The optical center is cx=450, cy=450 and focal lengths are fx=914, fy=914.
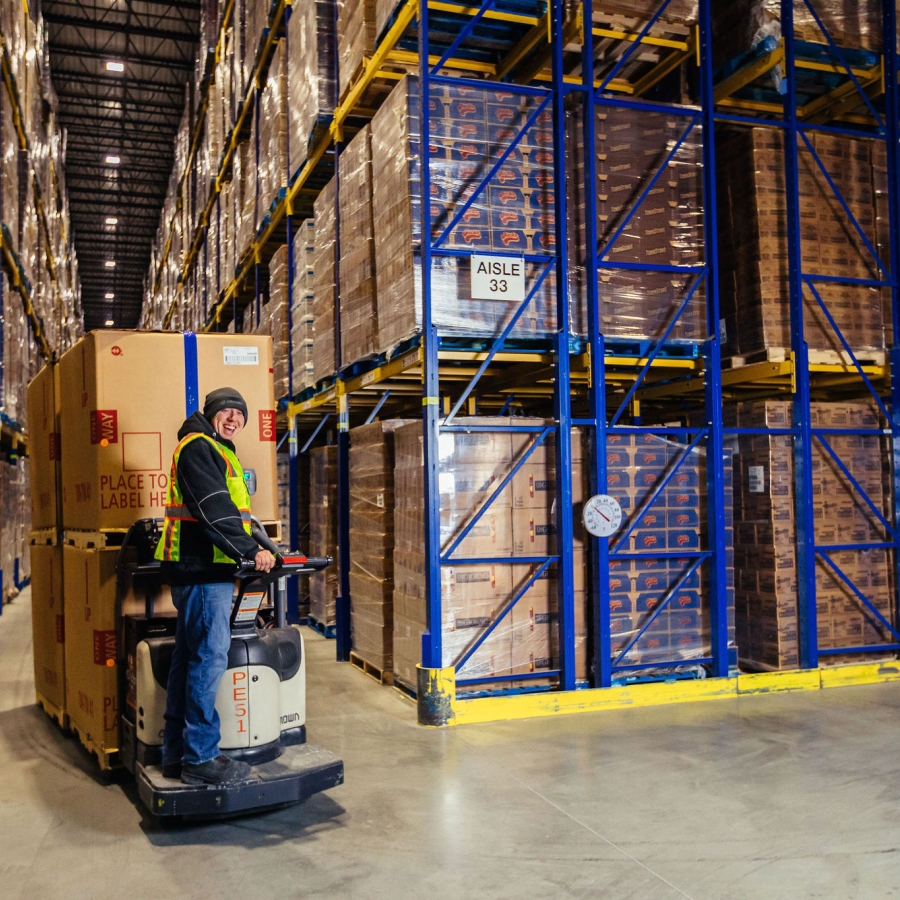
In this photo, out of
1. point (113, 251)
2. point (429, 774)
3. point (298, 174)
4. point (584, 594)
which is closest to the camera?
point (429, 774)

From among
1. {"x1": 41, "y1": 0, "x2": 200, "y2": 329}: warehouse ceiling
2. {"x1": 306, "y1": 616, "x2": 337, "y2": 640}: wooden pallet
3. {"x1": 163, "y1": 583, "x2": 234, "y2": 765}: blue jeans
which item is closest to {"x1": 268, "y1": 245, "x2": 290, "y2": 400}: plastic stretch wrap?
{"x1": 306, "y1": 616, "x2": 337, "y2": 640}: wooden pallet

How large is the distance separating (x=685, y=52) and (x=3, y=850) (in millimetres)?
6527

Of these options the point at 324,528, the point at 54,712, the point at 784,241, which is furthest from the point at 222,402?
the point at 324,528

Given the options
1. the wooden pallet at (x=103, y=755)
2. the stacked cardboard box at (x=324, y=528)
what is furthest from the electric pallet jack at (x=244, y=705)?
the stacked cardboard box at (x=324, y=528)

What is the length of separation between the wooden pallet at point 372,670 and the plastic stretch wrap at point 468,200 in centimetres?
247

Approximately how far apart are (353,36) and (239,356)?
136 inches

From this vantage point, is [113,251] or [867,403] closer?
[867,403]

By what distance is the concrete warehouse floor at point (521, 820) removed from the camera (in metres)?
3.31

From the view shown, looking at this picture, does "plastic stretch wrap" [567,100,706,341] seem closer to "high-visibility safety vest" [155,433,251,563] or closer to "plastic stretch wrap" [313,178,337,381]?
"plastic stretch wrap" [313,178,337,381]

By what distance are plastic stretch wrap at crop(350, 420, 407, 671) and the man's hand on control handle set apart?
10.2ft

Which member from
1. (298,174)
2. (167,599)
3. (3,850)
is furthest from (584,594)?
(298,174)

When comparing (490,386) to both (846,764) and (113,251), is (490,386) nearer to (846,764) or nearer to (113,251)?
(846,764)

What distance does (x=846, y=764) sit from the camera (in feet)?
15.3

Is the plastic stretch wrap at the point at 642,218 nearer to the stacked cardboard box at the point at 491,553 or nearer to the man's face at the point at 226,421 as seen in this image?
the stacked cardboard box at the point at 491,553
